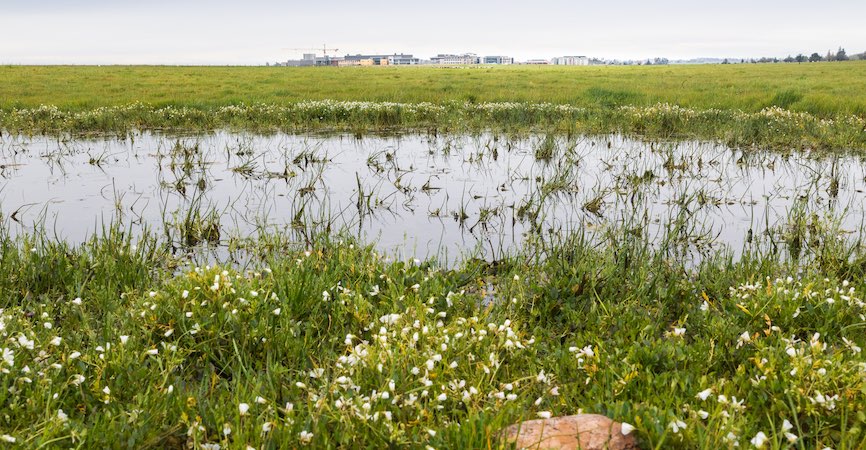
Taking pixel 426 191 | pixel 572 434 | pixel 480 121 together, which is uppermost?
pixel 480 121

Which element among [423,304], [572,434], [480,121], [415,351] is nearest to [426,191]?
[423,304]

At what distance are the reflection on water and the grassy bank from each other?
1.20 metres

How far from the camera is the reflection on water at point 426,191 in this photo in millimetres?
8867

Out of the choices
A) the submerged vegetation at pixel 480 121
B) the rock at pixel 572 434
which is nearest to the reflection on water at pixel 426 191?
the submerged vegetation at pixel 480 121

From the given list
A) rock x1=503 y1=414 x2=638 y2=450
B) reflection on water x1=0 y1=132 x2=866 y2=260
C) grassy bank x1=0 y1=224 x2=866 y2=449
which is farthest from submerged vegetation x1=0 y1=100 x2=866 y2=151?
rock x1=503 y1=414 x2=638 y2=450

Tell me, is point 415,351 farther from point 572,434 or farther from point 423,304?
point 572,434

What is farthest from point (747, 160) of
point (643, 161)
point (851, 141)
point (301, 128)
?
point (301, 128)

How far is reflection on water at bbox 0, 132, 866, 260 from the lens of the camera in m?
8.87

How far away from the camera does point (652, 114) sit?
67.3 ft

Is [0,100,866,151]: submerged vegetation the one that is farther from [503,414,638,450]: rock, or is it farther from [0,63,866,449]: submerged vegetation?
[503,414,638,450]: rock

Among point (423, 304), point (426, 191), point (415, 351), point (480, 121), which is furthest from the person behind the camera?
point (480, 121)

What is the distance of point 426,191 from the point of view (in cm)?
1175

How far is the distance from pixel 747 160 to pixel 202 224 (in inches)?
473

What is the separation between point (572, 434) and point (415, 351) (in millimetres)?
1364
